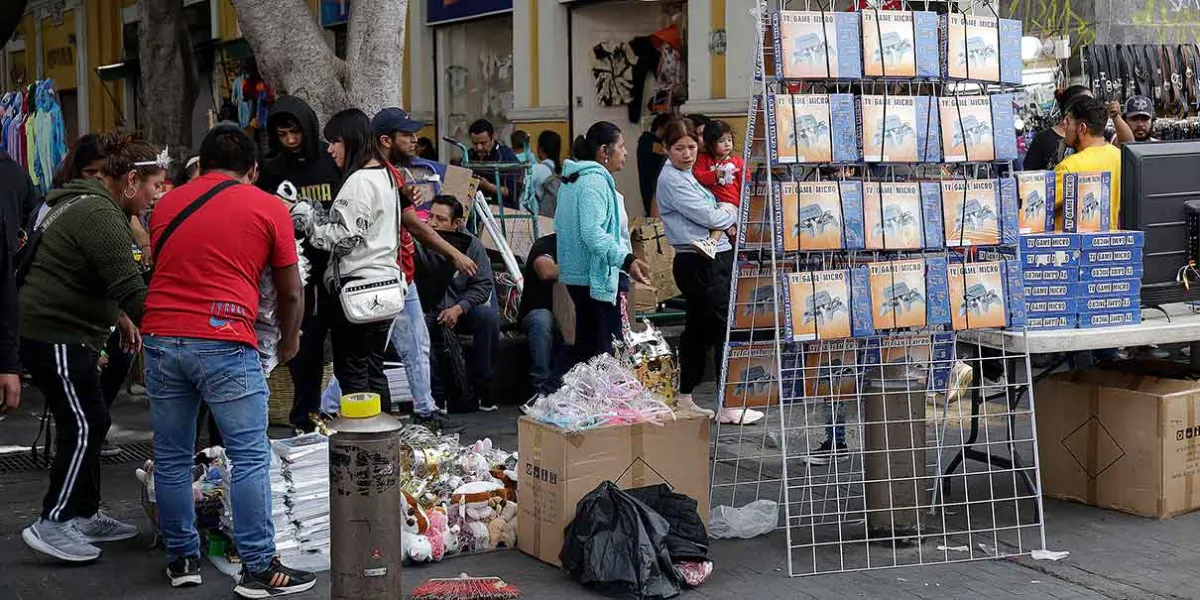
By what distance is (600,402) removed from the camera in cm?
577

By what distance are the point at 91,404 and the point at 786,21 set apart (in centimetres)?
317

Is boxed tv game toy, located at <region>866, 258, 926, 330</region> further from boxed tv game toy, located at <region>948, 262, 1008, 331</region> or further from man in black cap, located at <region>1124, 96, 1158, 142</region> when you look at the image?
man in black cap, located at <region>1124, 96, 1158, 142</region>

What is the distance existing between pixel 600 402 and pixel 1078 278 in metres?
2.14

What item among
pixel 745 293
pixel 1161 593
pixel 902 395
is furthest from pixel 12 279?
pixel 1161 593

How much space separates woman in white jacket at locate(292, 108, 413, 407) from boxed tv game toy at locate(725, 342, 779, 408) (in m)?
1.89

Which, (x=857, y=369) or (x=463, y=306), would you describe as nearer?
(x=857, y=369)

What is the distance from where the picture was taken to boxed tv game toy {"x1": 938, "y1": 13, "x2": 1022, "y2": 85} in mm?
5816

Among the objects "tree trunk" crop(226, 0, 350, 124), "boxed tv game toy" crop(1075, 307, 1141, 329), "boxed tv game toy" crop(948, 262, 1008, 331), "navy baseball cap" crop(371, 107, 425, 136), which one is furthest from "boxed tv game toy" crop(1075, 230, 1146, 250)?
"tree trunk" crop(226, 0, 350, 124)

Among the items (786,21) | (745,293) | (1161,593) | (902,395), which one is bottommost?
(1161,593)

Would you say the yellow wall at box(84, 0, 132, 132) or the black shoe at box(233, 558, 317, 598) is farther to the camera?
the yellow wall at box(84, 0, 132, 132)

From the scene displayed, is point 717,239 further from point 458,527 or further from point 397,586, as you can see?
point 397,586

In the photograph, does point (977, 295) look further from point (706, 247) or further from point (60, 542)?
point (60, 542)

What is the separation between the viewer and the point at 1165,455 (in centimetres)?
635

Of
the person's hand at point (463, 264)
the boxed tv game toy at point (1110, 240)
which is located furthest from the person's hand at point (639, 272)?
the boxed tv game toy at point (1110, 240)
